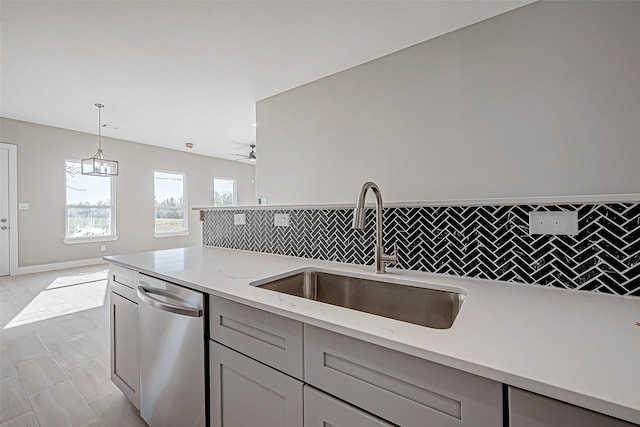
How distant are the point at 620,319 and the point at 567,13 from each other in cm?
248

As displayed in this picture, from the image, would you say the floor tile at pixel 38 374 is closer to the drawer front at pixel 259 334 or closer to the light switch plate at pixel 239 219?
the light switch plate at pixel 239 219

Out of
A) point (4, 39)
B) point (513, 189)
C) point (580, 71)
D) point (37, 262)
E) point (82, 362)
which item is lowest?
point (82, 362)

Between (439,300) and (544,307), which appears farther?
(439,300)

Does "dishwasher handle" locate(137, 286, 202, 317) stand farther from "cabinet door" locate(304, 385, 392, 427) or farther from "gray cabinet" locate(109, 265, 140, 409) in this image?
"cabinet door" locate(304, 385, 392, 427)

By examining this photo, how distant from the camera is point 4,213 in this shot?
15.1 feet

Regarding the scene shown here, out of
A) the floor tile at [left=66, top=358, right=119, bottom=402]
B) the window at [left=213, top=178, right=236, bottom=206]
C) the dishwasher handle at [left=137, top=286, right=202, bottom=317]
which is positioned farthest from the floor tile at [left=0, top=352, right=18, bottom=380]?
the window at [left=213, top=178, right=236, bottom=206]

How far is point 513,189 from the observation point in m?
2.34

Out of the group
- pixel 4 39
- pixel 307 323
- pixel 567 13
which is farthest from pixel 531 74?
pixel 4 39

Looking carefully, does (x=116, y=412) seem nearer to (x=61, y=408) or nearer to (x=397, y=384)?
(x=61, y=408)

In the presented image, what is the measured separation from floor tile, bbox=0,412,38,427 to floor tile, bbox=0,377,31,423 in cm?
→ 4

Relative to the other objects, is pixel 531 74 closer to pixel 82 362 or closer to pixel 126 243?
pixel 82 362

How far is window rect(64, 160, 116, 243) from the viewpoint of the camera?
17.5 ft

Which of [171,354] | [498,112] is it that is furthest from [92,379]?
[498,112]

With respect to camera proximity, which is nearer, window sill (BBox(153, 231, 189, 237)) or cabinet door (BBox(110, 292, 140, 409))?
cabinet door (BBox(110, 292, 140, 409))
